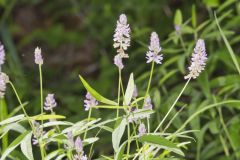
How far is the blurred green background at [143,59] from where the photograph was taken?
5.72ft

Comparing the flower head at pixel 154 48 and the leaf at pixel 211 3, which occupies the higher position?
the leaf at pixel 211 3

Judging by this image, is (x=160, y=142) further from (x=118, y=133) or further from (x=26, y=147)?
(x=26, y=147)

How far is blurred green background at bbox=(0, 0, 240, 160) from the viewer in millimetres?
1742

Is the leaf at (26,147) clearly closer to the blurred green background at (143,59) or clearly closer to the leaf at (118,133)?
the leaf at (118,133)

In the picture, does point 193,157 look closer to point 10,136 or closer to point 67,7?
point 10,136

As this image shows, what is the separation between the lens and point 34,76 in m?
2.94

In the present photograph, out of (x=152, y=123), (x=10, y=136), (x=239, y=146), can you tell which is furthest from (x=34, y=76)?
(x=239, y=146)

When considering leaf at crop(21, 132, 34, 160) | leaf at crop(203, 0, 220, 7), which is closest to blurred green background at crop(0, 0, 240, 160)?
leaf at crop(203, 0, 220, 7)

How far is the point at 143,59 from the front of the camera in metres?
2.64

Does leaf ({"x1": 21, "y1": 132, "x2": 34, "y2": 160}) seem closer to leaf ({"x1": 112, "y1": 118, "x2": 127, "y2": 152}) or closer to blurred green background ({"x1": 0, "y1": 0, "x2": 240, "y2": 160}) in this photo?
leaf ({"x1": 112, "y1": 118, "x2": 127, "y2": 152})

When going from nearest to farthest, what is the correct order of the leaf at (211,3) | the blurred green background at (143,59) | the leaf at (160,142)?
1. the leaf at (160,142)
2. the blurred green background at (143,59)
3. the leaf at (211,3)

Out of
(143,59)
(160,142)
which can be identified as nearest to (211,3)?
(143,59)

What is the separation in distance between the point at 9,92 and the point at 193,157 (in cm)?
87

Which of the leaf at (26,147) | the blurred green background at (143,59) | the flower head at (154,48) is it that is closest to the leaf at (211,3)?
the blurred green background at (143,59)
